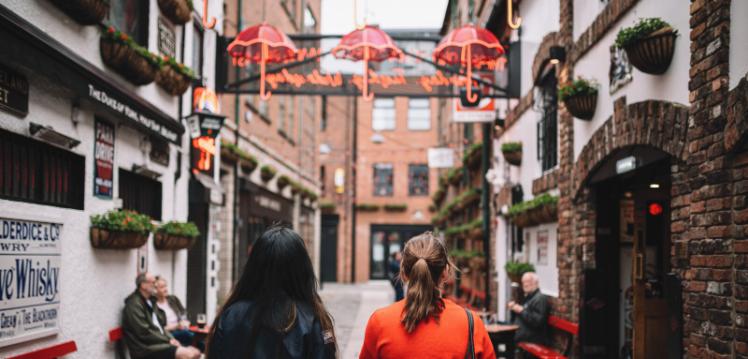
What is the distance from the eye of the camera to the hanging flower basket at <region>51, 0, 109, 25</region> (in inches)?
289

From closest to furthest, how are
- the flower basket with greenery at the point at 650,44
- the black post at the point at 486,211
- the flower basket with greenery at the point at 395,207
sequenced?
1. the flower basket with greenery at the point at 650,44
2. the black post at the point at 486,211
3. the flower basket with greenery at the point at 395,207

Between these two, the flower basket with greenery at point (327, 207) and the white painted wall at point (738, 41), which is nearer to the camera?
the white painted wall at point (738, 41)

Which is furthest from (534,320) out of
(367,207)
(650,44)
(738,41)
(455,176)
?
(367,207)

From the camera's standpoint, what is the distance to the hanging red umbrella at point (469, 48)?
1244cm

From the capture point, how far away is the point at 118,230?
8.44m

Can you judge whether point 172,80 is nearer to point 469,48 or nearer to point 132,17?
point 132,17

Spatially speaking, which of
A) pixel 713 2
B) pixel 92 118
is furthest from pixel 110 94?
pixel 713 2

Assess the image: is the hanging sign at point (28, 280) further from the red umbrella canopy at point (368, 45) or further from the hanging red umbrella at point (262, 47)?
the red umbrella canopy at point (368, 45)

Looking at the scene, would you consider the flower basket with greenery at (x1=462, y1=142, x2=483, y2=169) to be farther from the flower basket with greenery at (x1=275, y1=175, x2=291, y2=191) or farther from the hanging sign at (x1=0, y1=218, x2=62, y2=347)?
the hanging sign at (x1=0, y1=218, x2=62, y2=347)

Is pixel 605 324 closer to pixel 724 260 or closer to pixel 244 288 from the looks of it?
pixel 724 260

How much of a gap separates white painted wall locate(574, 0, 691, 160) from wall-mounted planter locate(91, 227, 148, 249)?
4988 millimetres

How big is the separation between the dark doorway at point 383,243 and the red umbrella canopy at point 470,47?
81.3ft

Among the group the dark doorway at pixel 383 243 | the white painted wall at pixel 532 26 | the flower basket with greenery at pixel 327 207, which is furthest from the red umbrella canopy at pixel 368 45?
the dark doorway at pixel 383 243

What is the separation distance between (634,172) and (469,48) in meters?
5.38
